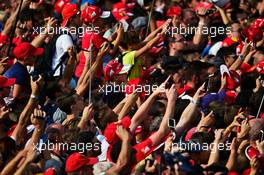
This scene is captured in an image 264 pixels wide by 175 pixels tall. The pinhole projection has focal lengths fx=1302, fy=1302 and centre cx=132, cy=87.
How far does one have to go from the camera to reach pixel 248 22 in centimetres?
2006

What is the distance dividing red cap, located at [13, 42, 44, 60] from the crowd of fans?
0.02 m

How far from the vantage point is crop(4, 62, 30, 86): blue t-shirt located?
621 inches

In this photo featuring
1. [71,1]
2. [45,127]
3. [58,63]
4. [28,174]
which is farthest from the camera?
[71,1]

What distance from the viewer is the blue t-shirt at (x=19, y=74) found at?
15.8 metres

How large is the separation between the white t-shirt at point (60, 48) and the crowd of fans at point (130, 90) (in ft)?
0.06

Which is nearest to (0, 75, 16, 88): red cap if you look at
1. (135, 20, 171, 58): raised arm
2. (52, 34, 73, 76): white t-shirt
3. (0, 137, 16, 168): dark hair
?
(52, 34, 73, 76): white t-shirt

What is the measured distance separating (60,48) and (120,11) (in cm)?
394

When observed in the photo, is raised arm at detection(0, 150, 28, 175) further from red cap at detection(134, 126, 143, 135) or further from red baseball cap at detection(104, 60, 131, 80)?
red baseball cap at detection(104, 60, 131, 80)

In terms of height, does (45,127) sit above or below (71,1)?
below

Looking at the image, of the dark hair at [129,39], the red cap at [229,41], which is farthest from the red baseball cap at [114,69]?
the red cap at [229,41]

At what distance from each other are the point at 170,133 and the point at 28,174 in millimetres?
1922

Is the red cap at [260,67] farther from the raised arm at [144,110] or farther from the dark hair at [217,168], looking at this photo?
the dark hair at [217,168]

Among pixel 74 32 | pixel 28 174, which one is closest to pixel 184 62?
pixel 74 32

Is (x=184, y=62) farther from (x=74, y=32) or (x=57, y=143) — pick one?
(x=57, y=143)
